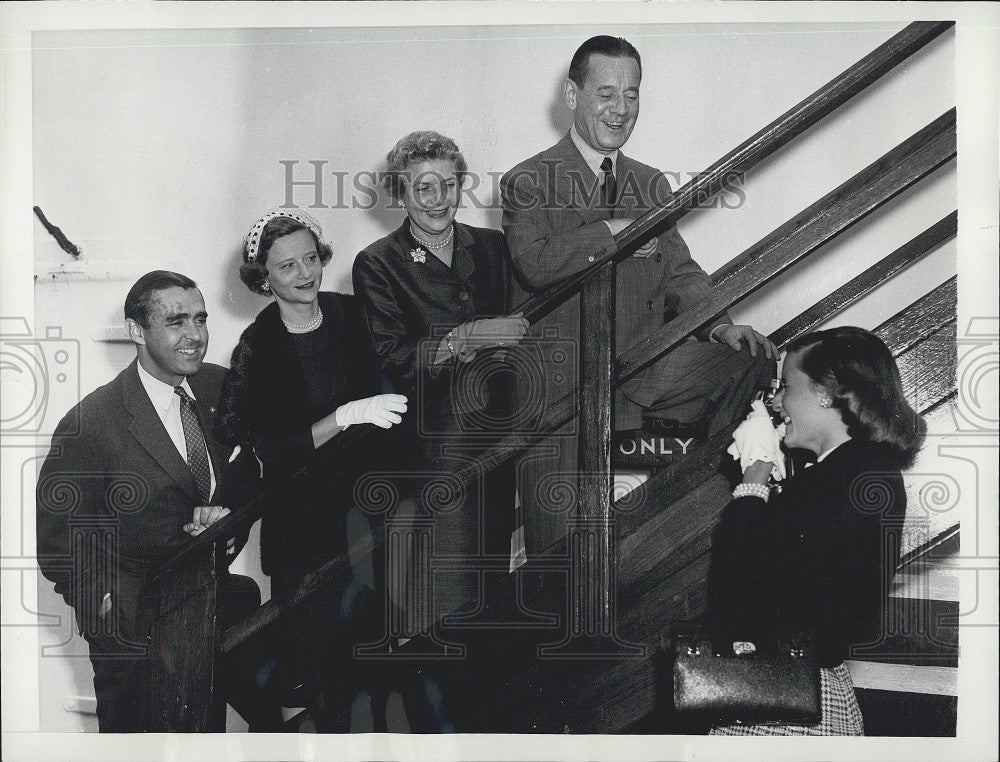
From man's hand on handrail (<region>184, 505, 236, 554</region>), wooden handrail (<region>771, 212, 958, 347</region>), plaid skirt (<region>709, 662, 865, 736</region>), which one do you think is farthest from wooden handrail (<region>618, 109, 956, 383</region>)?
man's hand on handrail (<region>184, 505, 236, 554</region>)

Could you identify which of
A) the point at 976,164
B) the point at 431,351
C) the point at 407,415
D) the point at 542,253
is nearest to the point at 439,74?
the point at 542,253

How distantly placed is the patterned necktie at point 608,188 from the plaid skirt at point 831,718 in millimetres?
1591

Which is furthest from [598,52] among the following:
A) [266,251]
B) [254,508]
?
[254,508]

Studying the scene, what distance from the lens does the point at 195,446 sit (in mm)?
3279

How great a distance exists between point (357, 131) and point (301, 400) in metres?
0.90

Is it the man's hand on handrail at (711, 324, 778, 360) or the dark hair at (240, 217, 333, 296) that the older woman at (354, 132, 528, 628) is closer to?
the dark hair at (240, 217, 333, 296)

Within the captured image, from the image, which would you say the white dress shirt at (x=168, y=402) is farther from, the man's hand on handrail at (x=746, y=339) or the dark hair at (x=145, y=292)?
the man's hand on handrail at (x=746, y=339)

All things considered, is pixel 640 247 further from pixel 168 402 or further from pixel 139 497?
pixel 139 497

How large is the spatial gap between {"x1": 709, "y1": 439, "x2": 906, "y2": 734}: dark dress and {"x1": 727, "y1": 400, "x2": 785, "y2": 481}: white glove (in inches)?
3.4

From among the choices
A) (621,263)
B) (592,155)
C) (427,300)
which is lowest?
(427,300)

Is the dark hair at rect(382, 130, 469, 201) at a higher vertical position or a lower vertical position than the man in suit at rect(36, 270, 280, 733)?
higher

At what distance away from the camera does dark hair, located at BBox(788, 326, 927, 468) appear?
10.0 feet

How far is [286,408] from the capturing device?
10.6 feet

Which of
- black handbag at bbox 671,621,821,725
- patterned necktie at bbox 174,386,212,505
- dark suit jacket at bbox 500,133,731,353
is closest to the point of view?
black handbag at bbox 671,621,821,725
